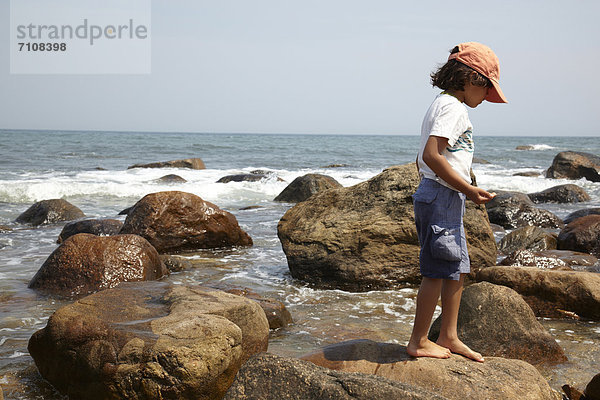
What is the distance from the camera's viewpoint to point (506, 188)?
19719 millimetres

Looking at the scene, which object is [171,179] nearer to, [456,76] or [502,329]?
[502,329]

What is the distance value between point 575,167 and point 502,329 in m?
19.1

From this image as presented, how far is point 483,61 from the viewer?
3307 mm

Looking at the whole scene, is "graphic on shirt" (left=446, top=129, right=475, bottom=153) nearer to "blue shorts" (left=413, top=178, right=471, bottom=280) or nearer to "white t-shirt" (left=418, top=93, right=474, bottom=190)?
"white t-shirt" (left=418, top=93, right=474, bottom=190)

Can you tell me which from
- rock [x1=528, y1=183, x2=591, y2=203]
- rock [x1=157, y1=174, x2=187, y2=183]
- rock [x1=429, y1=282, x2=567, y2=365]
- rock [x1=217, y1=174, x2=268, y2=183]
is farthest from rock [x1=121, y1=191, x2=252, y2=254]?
rock [x1=157, y1=174, x2=187, y2=183]

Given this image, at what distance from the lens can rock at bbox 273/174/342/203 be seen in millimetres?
14422

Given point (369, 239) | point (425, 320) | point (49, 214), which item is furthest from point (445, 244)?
point (49, 214)

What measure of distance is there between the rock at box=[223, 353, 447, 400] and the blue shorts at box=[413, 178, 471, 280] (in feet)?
2.97

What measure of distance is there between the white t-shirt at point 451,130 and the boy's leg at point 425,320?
0.60 m

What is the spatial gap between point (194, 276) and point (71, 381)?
340 cm

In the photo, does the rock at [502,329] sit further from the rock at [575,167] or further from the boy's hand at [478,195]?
the rock at [575,167]

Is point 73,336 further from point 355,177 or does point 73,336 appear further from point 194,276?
point 355,177

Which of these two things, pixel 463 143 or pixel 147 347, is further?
pixel 147 347

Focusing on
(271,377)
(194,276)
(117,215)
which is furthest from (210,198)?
(271,377)
